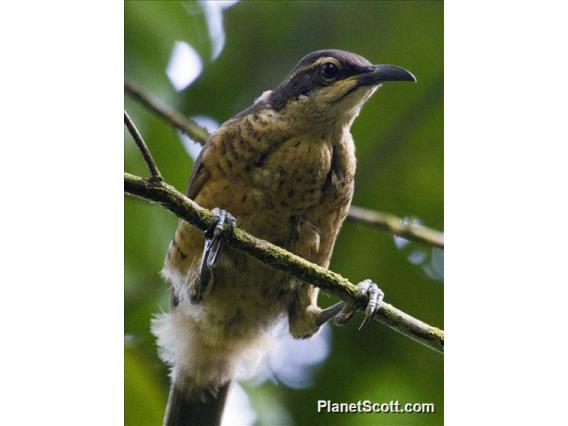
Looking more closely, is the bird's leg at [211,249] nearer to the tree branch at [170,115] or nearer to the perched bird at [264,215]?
the perched bird at [264,215]

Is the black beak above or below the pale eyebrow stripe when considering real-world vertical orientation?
below

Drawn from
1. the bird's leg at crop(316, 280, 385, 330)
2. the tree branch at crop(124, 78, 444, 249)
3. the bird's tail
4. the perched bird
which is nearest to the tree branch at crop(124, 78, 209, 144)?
the tree branch at crop(124, 78, 444, 249)

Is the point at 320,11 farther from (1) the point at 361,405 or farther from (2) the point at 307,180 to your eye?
(1) the point at 361,405

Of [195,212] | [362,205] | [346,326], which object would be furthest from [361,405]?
[195,212]

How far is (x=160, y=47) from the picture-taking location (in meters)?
3.84

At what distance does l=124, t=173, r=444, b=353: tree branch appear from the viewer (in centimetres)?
324

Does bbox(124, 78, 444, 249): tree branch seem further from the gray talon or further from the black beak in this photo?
the black beak

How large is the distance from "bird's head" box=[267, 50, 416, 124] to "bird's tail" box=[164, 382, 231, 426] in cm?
132

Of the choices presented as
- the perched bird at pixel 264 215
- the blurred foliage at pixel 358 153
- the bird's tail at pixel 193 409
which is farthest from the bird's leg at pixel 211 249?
the bird's tail at pixel 193 409

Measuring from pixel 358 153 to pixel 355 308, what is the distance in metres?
0.73

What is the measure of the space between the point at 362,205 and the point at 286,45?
806 mm

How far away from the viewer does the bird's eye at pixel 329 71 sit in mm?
3721

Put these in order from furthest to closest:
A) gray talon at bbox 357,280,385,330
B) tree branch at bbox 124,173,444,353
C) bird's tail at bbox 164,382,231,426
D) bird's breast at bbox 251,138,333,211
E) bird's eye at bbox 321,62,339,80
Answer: bird's tail at bbox 164,382,231,426 → bird's eye at bbox 321,62,339,80 → bird's breast at bbox 251,138,333,211 → gray talon at bbox 357,280,385,330 → tree branch at bbox 124,173,444,353

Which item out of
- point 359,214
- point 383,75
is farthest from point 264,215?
point 383,75
